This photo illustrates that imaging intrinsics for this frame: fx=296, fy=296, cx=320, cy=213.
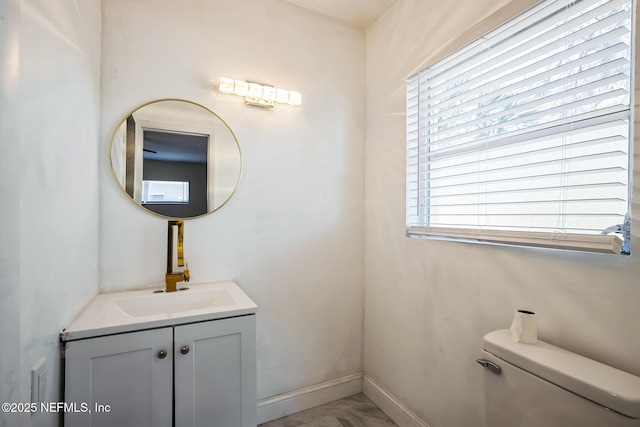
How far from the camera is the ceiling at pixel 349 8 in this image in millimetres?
1912

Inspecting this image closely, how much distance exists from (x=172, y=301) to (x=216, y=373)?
456mm

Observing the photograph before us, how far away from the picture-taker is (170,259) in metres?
1.55

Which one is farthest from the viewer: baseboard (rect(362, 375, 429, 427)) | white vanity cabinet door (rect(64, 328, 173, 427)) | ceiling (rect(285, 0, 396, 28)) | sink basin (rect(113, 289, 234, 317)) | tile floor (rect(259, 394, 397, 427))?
ceiling (rect(285, 0, 396, 28))

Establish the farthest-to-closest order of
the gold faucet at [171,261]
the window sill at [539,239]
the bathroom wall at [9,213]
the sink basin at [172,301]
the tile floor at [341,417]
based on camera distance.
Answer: the tile floor at [341,417] → the gold faucet at [171,261] → the sink basin at [172,301] → the window sill at [539,239] → the bathroom wall at [9,213]

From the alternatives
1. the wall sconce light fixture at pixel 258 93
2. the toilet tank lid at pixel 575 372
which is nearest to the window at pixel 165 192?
the wall sconce light fixture at pixel 258 93

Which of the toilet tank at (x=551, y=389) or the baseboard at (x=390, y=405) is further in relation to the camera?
the baseboard at (x=390, y=405)

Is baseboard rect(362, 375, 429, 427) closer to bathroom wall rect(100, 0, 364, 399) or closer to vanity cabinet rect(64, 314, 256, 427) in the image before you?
bathroom wall rect(100, 0, 364, 399)

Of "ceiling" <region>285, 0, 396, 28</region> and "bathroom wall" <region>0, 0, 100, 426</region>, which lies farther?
"ceiling" <region>285, 0, 396, 28</region>

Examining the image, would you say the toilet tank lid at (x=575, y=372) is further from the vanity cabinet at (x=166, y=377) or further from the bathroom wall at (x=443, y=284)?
the vanity cabinet at (x=166, y=377)

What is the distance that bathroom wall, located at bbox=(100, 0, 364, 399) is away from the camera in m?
1.55

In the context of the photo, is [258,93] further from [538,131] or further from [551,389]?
[551,389]

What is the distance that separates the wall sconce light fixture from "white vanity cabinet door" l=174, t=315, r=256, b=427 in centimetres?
124

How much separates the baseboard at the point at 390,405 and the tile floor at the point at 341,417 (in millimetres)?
34

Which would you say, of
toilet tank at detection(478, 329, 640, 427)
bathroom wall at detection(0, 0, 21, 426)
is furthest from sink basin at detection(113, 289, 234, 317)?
toilet tank at detection(478, 329, 640, 427)
